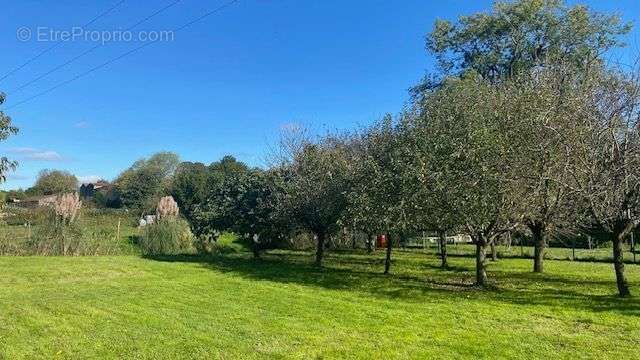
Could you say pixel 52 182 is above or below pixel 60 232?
above

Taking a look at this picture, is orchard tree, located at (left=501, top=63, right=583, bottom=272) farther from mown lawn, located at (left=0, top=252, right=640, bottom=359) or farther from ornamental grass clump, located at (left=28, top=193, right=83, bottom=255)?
Result: ornamental grass clump, located at (left=28, top=193, right=83, bottom=255)

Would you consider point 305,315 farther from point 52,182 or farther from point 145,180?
point 52,182

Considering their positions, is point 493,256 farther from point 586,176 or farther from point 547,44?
point 547,44

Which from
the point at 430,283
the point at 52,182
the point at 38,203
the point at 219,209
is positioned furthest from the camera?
the point at 52,182

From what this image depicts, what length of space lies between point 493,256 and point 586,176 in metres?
10.8

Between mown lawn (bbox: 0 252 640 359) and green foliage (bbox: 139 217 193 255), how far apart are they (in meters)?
7.04

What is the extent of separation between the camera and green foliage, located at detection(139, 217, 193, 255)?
78.2ft

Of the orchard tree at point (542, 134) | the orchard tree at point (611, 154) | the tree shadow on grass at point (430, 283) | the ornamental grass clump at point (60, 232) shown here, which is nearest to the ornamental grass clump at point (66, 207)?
the ornamental grass clump at point (60, 232)

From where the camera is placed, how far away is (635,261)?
2162cm

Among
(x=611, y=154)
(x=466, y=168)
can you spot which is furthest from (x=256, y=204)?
(x=611, y=154)

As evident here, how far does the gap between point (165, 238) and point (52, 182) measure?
72290 millimetres

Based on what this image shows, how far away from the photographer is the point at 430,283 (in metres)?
14.6

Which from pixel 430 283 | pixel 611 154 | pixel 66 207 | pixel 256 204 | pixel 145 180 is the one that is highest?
pixel 145 180

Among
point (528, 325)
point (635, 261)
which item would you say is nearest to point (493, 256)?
point (635, 261)
